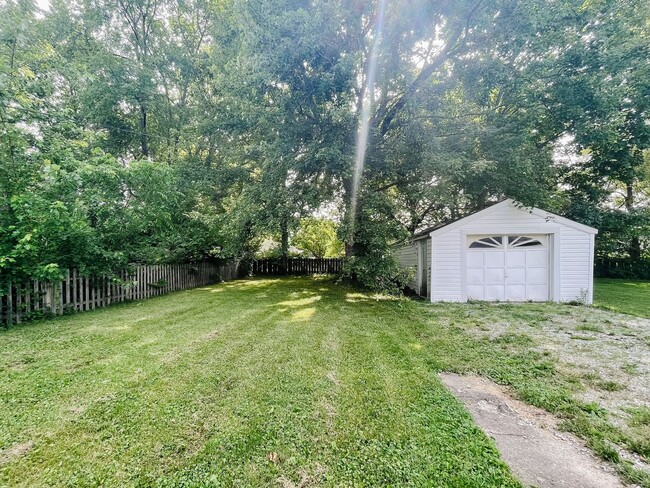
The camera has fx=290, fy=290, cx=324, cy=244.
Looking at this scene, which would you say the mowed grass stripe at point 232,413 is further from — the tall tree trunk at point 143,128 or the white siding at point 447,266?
the tall tree trunk at point 143,128

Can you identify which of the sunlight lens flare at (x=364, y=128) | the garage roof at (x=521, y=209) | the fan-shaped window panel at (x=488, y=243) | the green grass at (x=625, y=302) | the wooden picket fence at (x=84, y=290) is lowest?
the green grass at (x=625, y=302)

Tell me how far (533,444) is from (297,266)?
16.3 m

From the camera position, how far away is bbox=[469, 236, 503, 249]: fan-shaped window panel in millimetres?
8828

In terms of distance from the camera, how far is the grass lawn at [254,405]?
6.52 ft

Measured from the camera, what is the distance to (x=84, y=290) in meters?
6.87

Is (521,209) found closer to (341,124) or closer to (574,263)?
(574,263)

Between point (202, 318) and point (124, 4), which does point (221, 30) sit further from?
point (202, 318)

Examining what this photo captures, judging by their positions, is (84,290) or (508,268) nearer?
(84,290)

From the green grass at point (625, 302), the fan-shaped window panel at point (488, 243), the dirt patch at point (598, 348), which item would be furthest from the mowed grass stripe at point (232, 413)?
the green grass at point (625, 302)

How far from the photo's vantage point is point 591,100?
8.02 meters

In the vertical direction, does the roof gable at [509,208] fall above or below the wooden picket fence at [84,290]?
above

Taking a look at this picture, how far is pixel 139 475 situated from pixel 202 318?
448 cm

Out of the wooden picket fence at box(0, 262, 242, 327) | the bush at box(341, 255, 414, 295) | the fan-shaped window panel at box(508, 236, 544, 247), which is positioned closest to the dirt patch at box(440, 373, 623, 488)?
the bush at box(341, 255, 414, 295)

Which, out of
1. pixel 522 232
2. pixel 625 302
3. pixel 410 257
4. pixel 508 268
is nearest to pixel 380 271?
pixel 508 268
